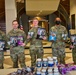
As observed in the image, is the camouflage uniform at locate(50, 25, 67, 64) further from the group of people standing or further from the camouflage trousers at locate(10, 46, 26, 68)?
the camouflage trousers at locate(10, 46, 26, 68)

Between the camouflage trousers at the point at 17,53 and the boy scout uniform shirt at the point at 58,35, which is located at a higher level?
the boy scout uniform shirt at the point at 58,35

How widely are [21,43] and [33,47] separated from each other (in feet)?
1.50

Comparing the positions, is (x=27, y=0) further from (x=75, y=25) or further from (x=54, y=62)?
(x=54, y=62)

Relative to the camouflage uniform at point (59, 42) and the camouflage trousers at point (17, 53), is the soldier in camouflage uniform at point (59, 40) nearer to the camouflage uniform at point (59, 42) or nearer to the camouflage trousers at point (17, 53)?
the camouflage uniform at point (59, 42)

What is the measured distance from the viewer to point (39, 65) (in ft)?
10.3

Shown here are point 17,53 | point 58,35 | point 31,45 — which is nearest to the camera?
point 17,53

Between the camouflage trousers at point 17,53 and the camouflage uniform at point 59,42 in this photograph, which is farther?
the camouflage uniform at point 59,42

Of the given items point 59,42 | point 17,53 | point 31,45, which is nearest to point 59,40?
point 59,42

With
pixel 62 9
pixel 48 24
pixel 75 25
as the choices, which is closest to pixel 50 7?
pixel 75 25

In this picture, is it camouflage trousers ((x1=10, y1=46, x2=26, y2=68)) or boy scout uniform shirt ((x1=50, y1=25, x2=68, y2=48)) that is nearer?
camouflage trousers ((x1=10, y1=46, x2=26, y2=68))

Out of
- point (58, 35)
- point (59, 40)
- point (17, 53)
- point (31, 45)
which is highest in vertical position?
point (58, 35)

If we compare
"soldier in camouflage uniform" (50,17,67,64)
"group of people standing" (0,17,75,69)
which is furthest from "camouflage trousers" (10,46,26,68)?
"soldier in camouflage uniform" (50,17,67,64)

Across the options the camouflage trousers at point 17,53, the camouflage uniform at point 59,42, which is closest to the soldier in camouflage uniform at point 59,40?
the camouflage uniform at point 59,42

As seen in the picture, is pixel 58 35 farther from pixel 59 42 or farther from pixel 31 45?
pixel 31 45
